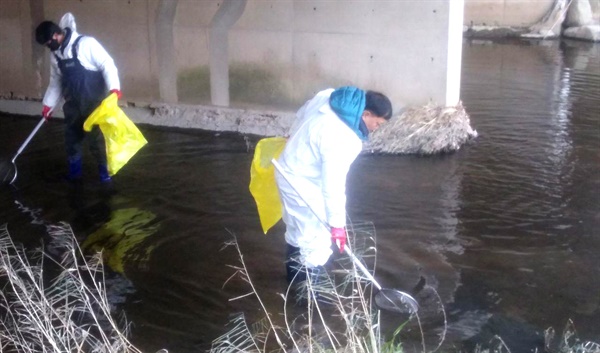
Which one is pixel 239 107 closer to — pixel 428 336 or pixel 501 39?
pixel 428 336

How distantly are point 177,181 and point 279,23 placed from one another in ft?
8.44

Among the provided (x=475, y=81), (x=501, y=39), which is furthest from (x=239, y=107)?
(x=501, y=39)

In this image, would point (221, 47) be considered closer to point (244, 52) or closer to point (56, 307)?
point (244, 52)

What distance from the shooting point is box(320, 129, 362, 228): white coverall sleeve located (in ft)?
14.6

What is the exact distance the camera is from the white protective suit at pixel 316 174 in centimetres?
447

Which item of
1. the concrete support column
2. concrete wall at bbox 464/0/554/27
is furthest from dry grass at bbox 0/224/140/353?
concrete wall at bbox 464/0/554/27

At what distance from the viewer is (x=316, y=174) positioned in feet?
15.6

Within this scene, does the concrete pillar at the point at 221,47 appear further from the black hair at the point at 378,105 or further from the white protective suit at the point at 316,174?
the black hair at the point at 378,105

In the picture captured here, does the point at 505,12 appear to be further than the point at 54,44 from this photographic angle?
Yes

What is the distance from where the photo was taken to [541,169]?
26.0 ft

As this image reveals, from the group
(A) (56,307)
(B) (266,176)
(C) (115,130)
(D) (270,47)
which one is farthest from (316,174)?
(D) (270,47)

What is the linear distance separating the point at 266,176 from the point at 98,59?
2844 mm

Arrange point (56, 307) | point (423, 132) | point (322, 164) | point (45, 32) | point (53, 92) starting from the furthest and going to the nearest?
point (423, 132) → point (53, 92) → point (45, 32) → point (56, 307) → point (322, 164)

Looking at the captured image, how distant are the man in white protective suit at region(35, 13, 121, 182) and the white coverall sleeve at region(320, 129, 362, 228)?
10.6 feet
